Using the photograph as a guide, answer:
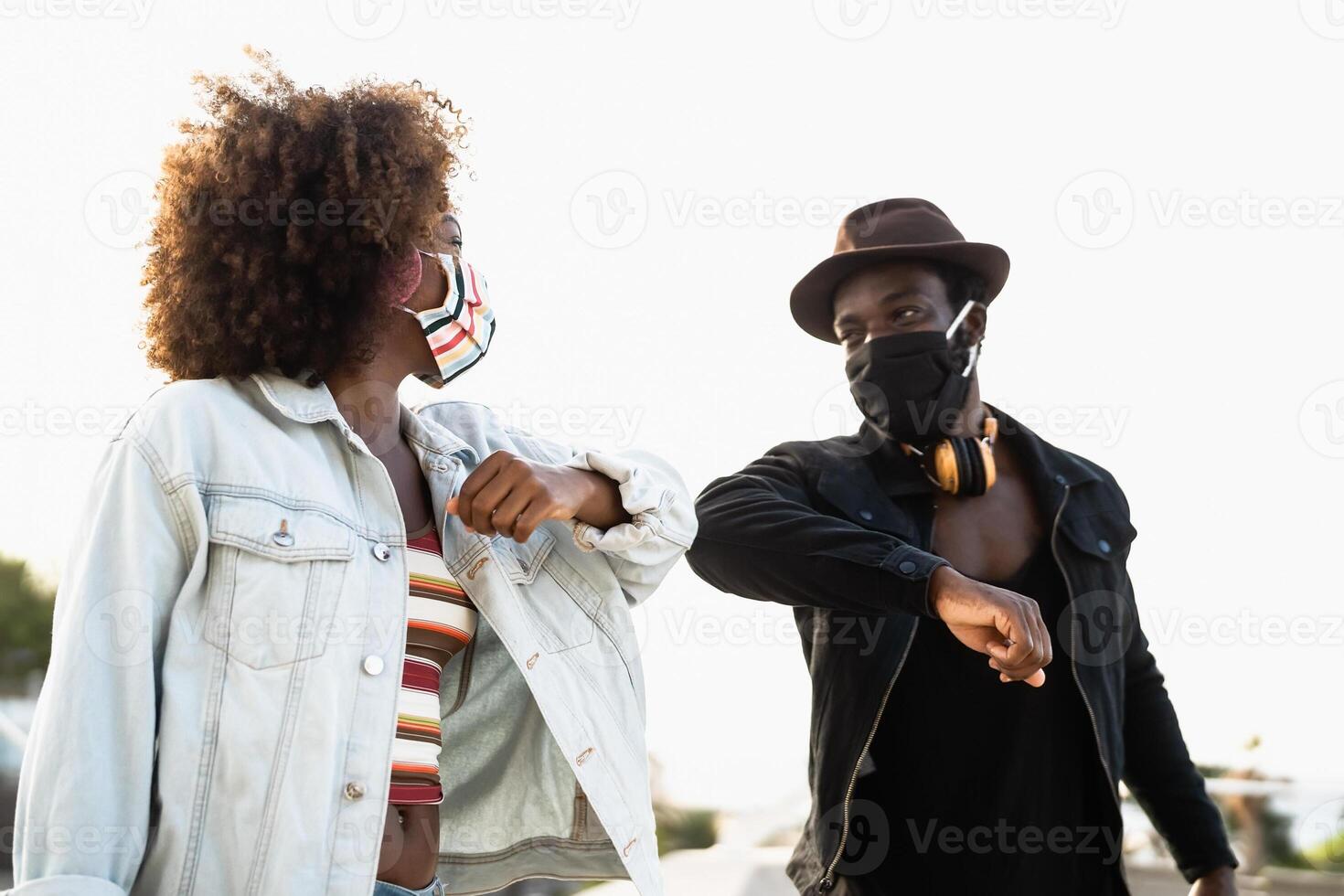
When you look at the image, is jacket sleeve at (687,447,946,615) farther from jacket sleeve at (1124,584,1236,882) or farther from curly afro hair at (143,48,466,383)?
curly afro hair at (143,48,466,383)

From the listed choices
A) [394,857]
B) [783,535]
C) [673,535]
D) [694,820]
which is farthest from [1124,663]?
[694,820]

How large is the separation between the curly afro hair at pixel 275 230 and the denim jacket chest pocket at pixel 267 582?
422mm

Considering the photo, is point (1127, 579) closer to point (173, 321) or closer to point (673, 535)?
point (673, 535)

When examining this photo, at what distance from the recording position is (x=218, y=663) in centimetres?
229

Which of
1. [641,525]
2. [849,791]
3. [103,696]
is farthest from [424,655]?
[849,791]

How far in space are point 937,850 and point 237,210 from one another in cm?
243

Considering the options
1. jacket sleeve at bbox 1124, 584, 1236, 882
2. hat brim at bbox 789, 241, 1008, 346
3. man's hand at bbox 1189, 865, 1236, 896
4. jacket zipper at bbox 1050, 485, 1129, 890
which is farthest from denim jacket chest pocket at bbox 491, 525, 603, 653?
man's hand at bbox 1189, 865, 1236, 896

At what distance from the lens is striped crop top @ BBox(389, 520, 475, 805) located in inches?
99.7

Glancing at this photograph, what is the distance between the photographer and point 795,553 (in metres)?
3.54

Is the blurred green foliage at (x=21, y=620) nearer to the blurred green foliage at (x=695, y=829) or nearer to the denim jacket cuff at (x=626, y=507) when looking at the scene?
the blurred green foliage at (x=695, y=829)

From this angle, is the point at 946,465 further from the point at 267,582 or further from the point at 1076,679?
the point at 267,582

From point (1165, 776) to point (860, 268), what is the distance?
1.88m

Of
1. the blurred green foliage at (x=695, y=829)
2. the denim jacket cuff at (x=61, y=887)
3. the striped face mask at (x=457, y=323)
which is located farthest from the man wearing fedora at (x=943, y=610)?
the blurred green foliage at (x=695, y=829)

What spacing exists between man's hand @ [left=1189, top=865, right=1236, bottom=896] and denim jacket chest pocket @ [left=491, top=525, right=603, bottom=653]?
2273mm
